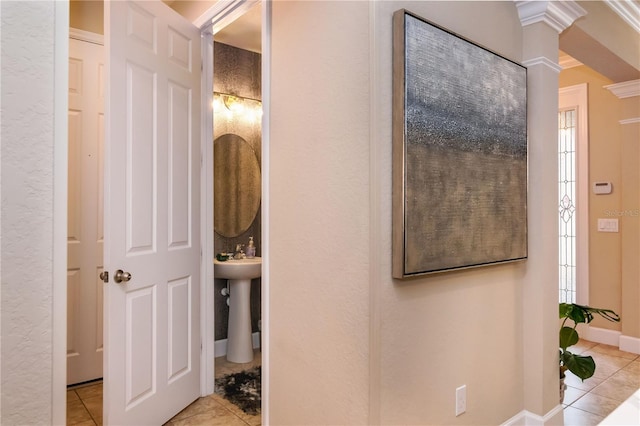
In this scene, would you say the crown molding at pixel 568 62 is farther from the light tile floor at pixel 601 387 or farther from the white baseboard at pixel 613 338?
the light tile floor at pixel 601 387

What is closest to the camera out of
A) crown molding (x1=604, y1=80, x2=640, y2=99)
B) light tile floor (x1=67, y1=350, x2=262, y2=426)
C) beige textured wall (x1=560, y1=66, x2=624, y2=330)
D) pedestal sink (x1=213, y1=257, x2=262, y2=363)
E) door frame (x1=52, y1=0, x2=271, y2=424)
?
door frame (x1=52, y1=0, x2=271, y2=424)

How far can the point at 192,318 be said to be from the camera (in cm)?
257

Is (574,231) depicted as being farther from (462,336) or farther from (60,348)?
(60,348)

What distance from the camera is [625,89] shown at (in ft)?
12.3

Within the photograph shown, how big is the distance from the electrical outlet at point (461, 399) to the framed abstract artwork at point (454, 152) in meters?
0.58

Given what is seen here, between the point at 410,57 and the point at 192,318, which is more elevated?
the point at 410,57

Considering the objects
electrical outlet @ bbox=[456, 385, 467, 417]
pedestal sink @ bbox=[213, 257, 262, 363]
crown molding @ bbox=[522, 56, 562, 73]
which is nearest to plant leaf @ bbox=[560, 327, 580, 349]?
electrical outlet @ bbox=[456, 385, 467, 417]

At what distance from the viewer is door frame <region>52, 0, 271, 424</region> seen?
3.45 ft

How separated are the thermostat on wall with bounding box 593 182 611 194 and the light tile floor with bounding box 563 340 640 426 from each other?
1461 mm

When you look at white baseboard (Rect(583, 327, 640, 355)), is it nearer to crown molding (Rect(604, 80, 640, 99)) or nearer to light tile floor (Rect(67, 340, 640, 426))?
light tile floor (Rect(67, 340, 640, 426))

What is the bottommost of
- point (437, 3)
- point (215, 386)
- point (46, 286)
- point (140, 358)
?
point (215, 386)

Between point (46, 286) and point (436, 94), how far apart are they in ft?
5.02

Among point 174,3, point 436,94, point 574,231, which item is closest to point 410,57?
point 436,94

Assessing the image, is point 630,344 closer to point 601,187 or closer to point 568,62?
point 601,187
